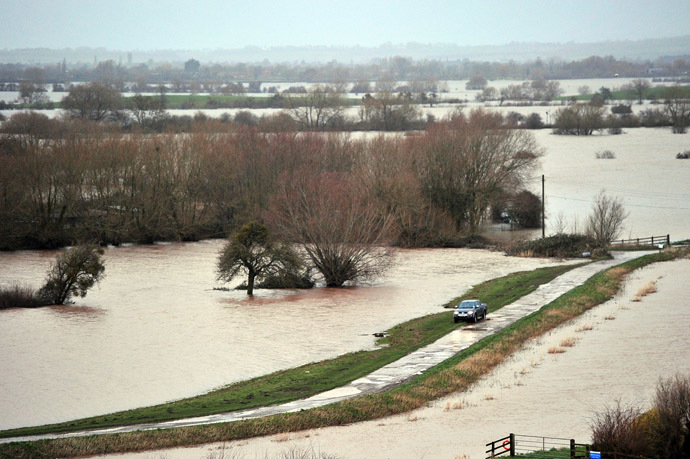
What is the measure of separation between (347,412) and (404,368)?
541 cm

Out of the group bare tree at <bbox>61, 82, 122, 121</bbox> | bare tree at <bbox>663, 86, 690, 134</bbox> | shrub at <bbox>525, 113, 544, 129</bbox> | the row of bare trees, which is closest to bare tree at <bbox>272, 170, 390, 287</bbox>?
the row of bare trees

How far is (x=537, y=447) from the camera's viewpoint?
76.5ft

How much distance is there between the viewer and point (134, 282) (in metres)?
52.3

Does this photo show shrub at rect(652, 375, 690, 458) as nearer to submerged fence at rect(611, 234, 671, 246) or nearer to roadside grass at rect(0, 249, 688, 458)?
roadside grass at rect(0, 249, 688, 458)

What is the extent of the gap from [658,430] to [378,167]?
1911 inches

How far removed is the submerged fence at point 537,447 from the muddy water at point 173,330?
11449mm

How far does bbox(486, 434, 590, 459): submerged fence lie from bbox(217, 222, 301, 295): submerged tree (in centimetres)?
2525

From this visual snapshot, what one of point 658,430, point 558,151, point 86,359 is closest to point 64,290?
point 86,359

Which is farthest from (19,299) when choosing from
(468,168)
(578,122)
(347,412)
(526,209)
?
(578,122)

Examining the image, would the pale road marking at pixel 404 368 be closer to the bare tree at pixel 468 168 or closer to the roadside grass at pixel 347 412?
the roadside grass at pixel 347 412

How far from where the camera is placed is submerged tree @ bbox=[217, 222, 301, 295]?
1853 inches

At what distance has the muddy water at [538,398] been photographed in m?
23.9

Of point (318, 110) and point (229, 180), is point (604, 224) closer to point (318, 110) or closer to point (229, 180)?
point (229, 180)

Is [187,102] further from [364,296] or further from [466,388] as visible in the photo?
[466,388]
